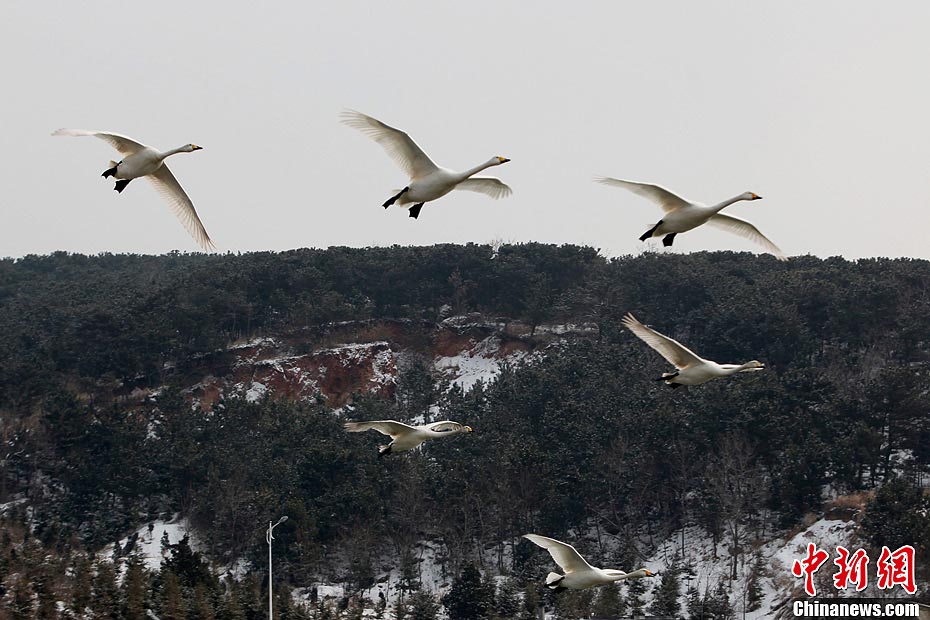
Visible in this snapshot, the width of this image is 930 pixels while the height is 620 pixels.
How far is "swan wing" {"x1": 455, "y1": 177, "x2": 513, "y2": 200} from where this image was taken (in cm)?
1878

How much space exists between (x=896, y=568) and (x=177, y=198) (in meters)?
30.6

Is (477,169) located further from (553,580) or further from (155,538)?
(155,538)

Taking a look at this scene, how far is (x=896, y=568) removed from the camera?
4034 cm

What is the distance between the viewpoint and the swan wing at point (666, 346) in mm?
16969

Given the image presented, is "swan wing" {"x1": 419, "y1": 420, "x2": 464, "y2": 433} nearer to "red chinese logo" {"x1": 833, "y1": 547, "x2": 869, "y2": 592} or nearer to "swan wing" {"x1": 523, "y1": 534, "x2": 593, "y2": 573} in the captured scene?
"swan wing" {"x1": 523, "y1": 534, "x2": 593, "y2": 573}

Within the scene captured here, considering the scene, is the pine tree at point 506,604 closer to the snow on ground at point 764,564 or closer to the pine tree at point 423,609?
the pine tree at point 423,609

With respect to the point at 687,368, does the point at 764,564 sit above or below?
below

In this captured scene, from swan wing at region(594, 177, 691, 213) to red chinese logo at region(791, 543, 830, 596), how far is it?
27.4 meters

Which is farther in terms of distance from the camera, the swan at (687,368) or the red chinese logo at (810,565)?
the red chinese logo at (810,565)

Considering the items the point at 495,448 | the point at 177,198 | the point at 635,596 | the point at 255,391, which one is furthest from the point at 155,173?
the point at 255,391

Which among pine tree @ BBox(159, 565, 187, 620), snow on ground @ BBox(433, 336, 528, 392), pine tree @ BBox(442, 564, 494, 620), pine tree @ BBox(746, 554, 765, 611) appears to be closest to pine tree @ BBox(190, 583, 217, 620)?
pine tree @ BBox(159, 565, 187, 620)

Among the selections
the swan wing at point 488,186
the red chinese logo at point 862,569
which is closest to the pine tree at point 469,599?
the red chinese logo at point 862,569

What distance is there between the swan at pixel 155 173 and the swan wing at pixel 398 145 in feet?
7.72

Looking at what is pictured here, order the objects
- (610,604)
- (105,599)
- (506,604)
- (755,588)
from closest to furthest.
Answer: (105,599)
(610,604)
(506,604)
(755,588)
